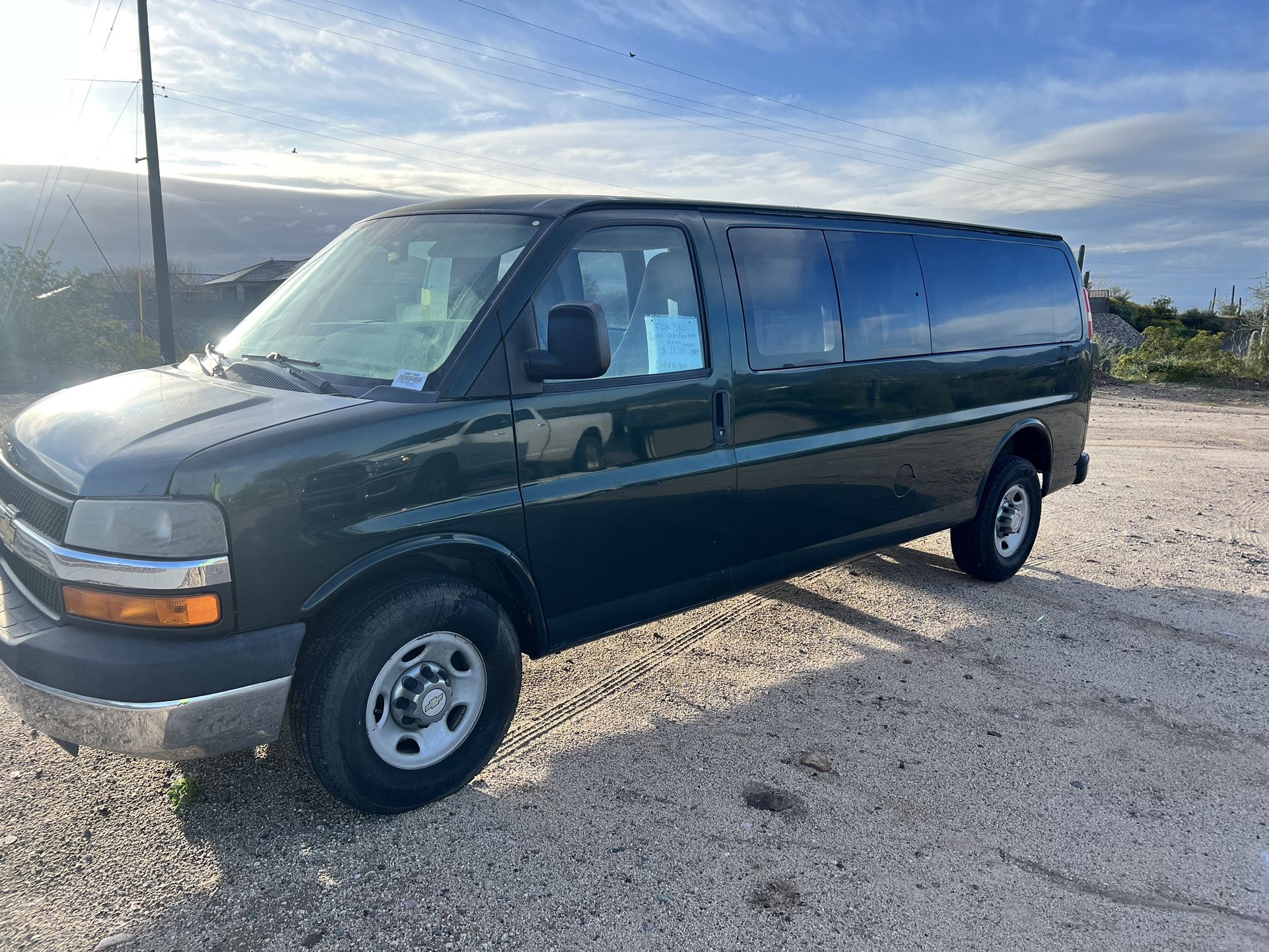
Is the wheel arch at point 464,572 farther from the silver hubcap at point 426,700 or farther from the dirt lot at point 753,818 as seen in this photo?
the dirt lot at point 753,818

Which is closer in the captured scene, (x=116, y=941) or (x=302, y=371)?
(x=116, y=941)

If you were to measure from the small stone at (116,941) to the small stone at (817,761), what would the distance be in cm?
243

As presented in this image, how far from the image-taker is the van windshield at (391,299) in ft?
11.2

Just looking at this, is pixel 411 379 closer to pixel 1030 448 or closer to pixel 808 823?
pixel 808 823

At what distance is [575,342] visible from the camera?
322cm

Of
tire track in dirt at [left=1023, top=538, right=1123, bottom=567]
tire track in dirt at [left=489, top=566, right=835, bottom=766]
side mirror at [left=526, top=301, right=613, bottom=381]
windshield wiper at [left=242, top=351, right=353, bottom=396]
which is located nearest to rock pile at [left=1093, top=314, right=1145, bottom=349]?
tire track in dirt at [left=1023, top=538, right=1123, bottom=567]

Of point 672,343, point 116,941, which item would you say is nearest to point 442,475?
point 672,343

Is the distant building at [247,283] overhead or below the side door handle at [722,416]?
overhead

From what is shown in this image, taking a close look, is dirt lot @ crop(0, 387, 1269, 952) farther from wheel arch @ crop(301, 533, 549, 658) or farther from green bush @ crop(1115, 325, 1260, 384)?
green bush @ crop(1115, 325, 1260, 384)

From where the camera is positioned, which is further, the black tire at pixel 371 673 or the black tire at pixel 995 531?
the black tire at pixel 995 531

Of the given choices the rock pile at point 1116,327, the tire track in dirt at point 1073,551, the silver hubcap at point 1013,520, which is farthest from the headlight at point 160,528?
the rock pile at point 1116,327

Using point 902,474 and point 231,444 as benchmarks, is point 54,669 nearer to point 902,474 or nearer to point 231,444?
point 231,444

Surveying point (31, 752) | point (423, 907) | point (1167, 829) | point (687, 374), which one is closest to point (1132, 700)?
point (1167, 829)

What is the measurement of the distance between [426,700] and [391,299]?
159 cm
